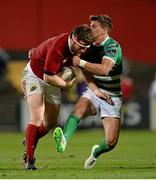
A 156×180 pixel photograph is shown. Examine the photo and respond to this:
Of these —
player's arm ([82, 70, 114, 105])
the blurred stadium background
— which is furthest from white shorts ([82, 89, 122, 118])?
the blurred stadium background

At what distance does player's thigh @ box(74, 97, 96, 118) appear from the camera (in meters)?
13.1

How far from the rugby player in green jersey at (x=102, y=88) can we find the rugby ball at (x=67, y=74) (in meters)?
0.34

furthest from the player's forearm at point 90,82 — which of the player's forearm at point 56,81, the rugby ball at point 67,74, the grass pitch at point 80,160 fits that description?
the grass pitch at point 80,160

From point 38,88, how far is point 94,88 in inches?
32.6

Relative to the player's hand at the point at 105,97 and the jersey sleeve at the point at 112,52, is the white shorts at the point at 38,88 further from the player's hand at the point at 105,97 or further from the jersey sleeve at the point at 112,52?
the jersey sleeve at the point at 112,52

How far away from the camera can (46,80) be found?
12.4 m

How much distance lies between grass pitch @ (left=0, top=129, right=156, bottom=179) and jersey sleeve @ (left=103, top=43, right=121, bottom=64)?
5.39 ft

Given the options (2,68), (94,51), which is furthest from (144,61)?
(94,51)

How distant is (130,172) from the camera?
12.4m

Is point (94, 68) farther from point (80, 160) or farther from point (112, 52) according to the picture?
point (80, 160)

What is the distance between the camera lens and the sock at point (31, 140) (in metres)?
12.7

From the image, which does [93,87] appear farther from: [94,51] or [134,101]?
[134,101]

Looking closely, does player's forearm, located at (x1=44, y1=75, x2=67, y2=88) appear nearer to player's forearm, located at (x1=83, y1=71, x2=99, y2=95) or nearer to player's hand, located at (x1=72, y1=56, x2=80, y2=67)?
player's hand, located at (x1=72, y1=56, x2=80, y2=67)

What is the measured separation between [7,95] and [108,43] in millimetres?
15726
